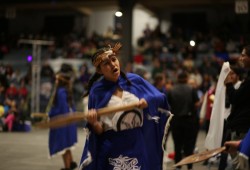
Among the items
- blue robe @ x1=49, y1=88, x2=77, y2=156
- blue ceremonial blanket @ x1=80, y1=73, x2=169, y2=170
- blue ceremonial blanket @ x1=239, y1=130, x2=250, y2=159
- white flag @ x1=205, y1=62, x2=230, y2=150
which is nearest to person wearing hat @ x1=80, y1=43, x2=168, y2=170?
blue ceremonial blanket @ x1=80, y1=73, x2=169, y2=170

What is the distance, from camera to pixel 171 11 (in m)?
24.0

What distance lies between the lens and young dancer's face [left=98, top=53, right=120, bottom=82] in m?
4.15

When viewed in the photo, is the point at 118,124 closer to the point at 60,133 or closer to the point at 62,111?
the point at 62,111

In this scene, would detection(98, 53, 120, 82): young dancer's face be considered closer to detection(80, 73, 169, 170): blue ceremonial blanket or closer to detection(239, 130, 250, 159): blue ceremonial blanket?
detection(80, 73, 169, 170): blue ceremonial blanket

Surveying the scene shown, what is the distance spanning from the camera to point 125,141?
410 centimetres

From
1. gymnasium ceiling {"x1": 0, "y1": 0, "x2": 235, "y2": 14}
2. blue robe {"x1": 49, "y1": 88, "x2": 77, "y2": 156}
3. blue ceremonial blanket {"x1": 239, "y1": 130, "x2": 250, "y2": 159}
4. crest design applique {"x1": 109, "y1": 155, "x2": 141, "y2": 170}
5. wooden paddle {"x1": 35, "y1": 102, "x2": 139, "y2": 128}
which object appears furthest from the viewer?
gymnasium ceiling {"x1": 0, "y1": 0, "x2": 235, "y2": 14}

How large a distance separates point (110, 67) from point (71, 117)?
0.81m

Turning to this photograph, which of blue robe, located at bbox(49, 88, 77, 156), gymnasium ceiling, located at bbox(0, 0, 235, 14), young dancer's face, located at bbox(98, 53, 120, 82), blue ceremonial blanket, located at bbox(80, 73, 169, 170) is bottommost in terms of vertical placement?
blue robe, located at bbox(49, 88, 77, 156)

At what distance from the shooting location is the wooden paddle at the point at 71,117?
348 cm

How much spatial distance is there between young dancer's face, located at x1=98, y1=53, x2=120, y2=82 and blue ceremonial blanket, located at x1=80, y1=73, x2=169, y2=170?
7 cm

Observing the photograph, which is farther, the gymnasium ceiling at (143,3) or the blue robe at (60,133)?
the gymnasium ceiling at (143,3)

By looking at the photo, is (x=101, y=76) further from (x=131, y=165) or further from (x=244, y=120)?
(x=244, y=120)

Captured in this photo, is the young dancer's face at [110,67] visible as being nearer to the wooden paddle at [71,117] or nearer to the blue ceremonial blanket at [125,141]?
the blue ceremonial blanket at [125,141]

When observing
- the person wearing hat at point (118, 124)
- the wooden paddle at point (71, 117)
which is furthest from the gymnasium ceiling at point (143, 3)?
the wooden paddle at point (71, 117)
